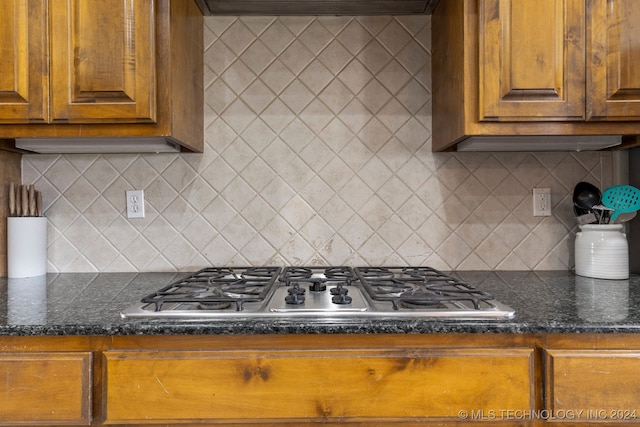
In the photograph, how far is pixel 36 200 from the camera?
163 cm

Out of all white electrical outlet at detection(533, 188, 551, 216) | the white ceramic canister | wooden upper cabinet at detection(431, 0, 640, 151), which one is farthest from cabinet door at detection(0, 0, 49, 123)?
the white ceramic canister

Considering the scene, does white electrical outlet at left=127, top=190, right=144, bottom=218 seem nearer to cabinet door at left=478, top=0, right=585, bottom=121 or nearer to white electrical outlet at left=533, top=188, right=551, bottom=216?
cabinet door at left=478, top=0, right=585, bottom=121

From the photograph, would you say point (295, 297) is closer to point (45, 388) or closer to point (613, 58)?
point (45, 388)

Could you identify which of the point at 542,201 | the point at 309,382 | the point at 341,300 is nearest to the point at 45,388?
the point at 309,382

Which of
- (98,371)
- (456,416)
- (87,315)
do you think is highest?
(87,315)

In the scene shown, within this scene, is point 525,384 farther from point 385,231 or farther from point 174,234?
point 174,234

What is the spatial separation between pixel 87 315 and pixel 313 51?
1.26m

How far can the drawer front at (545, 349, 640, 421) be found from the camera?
97 centimetres

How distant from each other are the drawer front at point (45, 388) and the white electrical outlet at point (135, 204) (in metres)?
0.79

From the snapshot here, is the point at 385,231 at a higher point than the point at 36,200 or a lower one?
lower

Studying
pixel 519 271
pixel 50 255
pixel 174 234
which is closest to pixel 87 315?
pixel 174 234

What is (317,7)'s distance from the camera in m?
1.63

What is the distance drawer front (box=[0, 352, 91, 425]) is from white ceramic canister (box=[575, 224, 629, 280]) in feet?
5.40

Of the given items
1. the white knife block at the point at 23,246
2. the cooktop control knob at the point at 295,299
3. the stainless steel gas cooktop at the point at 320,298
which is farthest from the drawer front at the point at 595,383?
the white knife block at the point at 23,246
